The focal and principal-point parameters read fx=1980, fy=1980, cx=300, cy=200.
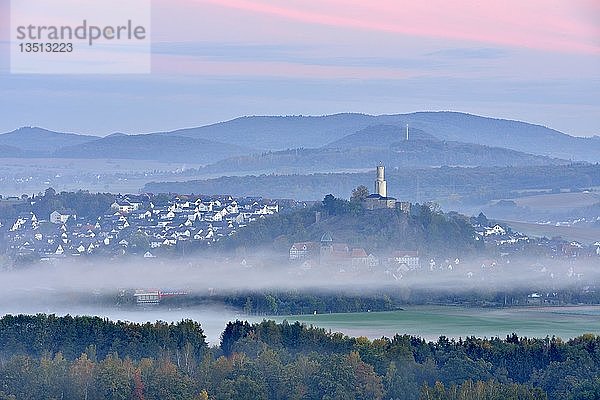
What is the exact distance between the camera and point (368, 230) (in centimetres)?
8588

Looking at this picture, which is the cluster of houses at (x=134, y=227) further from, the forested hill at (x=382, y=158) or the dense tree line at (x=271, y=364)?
→ the dense tree line at (x=271, y=364)

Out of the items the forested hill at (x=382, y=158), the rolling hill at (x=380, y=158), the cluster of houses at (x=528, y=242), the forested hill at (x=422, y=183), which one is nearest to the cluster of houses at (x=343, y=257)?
the cluster of houses at (x=528, y=242)

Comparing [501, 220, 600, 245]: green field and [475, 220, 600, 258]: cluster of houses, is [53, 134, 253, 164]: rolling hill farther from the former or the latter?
[475, 220, 600, 258]: cluster of houses

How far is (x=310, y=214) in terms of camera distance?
300 feet

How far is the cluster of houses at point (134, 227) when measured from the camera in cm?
9712

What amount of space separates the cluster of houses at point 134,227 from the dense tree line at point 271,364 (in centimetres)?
4718

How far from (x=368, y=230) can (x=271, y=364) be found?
45808 millimetres

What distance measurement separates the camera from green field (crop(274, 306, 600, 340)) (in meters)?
53.7

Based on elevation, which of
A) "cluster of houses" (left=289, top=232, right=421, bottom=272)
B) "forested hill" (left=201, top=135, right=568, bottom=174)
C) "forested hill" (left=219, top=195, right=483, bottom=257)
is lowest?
"cluster of houses" (left=289, top=232, right=421, bottom=272)

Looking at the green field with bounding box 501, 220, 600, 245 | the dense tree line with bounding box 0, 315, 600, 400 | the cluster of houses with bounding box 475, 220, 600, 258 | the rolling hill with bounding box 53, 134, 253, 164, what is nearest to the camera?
the dense tree line with bounding box 0, 315, 600, 400

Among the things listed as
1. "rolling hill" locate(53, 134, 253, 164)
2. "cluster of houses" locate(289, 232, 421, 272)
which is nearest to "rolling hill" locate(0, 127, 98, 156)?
"rolling hill" locate(53, 134, 253, 164)

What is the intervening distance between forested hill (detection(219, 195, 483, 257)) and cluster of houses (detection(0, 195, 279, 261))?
13.3 feet

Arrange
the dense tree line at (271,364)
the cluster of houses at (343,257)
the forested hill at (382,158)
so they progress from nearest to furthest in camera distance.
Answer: the dense tree line at (271,364) → the cluster of houses at (343,257) → the forested hill at (382,158)

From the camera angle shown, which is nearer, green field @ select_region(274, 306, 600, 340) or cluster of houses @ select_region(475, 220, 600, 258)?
green field @ select_region(274, 306, 600, 340)
